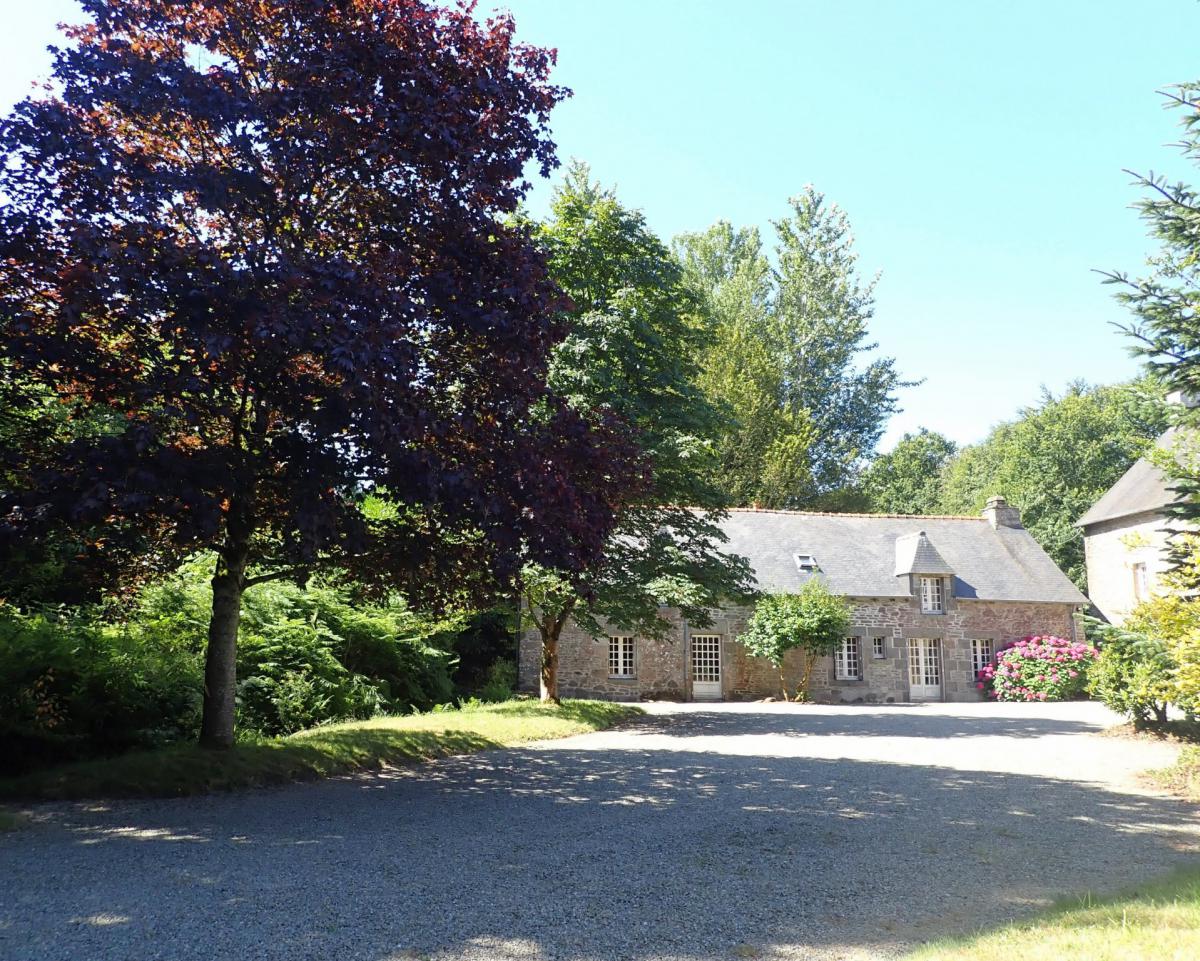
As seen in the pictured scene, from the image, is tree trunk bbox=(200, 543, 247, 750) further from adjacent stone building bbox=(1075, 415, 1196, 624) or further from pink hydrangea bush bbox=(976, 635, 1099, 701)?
adjacent stone building bbox=(1075, 415, 1196, 624)

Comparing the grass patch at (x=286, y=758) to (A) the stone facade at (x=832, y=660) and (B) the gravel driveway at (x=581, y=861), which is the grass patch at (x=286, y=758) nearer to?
(B) the gravel driveway at (x=581, y=861)

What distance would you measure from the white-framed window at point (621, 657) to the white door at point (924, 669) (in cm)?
827

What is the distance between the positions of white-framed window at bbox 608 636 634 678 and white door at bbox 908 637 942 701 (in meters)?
8.27

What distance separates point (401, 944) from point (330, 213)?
21.8 feet

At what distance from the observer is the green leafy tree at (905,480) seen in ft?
136

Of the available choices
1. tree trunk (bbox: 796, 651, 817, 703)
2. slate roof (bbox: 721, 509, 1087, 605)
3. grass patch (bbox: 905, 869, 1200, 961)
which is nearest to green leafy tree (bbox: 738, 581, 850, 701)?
tree trunk (bbox: 796, 651, 817, 703)

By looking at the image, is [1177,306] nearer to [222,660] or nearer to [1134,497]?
[222,660]

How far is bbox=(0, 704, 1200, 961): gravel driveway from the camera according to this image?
14.9 ft

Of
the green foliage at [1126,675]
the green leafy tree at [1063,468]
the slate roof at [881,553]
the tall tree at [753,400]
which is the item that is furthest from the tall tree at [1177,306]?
the green leafy tree at [1063,468]

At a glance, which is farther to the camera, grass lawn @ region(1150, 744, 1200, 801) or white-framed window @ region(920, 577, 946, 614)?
white-framed window @ region(920, 577, 946, 614)

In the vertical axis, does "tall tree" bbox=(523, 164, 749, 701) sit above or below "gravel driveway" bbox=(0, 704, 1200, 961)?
above

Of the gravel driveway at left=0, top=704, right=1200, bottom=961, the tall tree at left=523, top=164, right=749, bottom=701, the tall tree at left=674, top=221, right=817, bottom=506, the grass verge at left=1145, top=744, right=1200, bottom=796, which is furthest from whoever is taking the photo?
the tall tree at left=674, top=221, right=817, bottom=506

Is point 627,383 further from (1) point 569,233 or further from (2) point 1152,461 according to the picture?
(2) point 1152,461

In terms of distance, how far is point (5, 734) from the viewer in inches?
330
